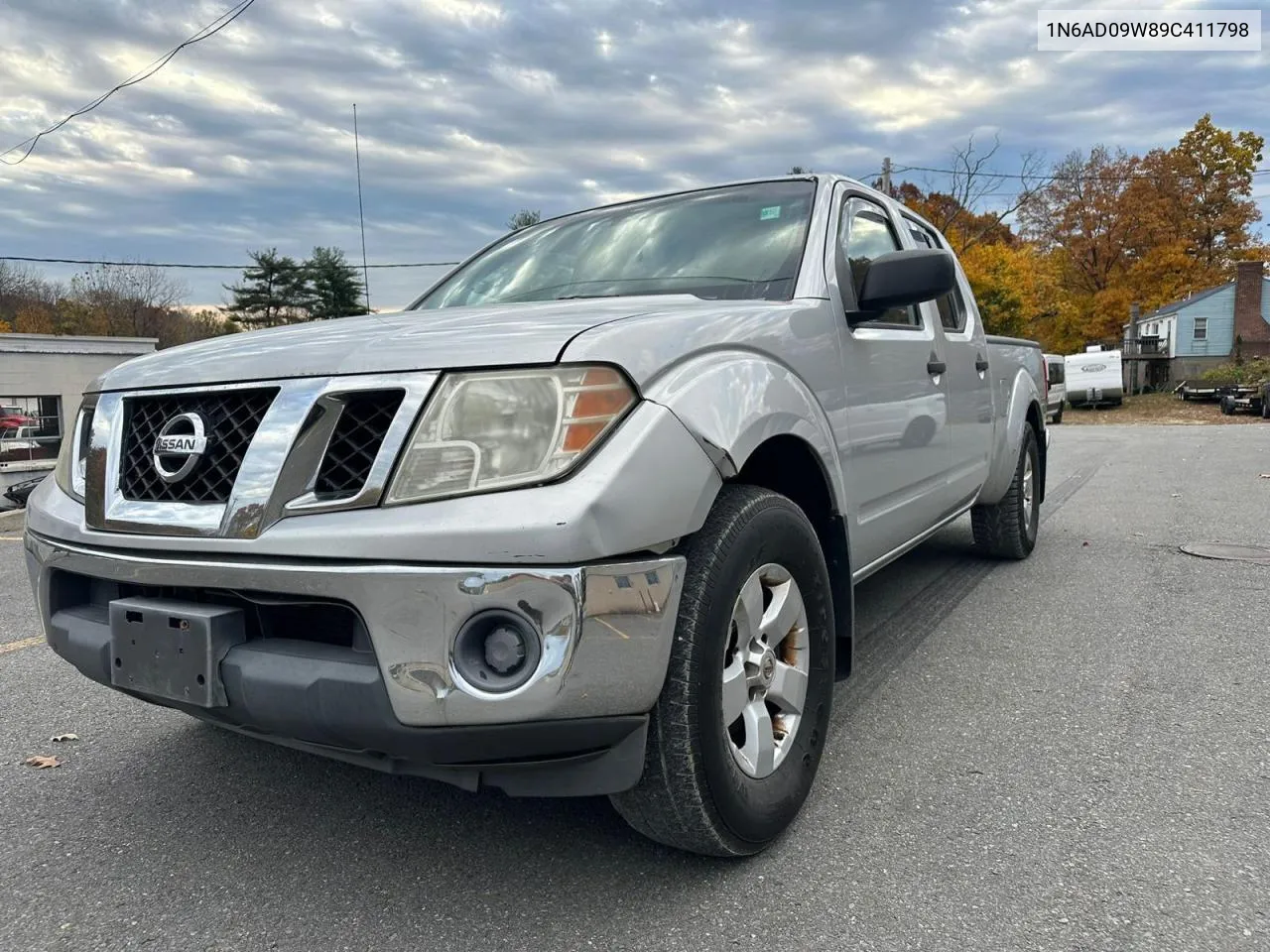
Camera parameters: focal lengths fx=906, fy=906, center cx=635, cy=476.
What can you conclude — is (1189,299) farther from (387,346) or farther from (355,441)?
(355,441)

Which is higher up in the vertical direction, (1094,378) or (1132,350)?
(1132,350)

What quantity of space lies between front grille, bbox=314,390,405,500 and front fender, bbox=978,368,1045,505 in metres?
3.67

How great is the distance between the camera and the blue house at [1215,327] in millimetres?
41719

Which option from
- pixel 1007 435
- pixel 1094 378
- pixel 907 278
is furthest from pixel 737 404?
pixel 1094 378

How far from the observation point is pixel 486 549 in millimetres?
1611

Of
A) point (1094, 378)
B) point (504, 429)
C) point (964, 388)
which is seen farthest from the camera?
point (1094, 378)

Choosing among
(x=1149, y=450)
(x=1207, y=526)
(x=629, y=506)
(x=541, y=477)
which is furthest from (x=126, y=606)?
(x=1149, y=450)

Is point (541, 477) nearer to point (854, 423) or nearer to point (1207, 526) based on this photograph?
point (854, 423)

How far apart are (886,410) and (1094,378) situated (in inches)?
1289

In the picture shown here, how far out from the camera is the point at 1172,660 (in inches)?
140

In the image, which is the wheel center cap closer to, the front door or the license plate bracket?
the front door

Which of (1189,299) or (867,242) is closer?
(867,242)

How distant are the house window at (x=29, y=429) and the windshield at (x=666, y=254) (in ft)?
87.2

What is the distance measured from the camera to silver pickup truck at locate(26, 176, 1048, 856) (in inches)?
64.7
